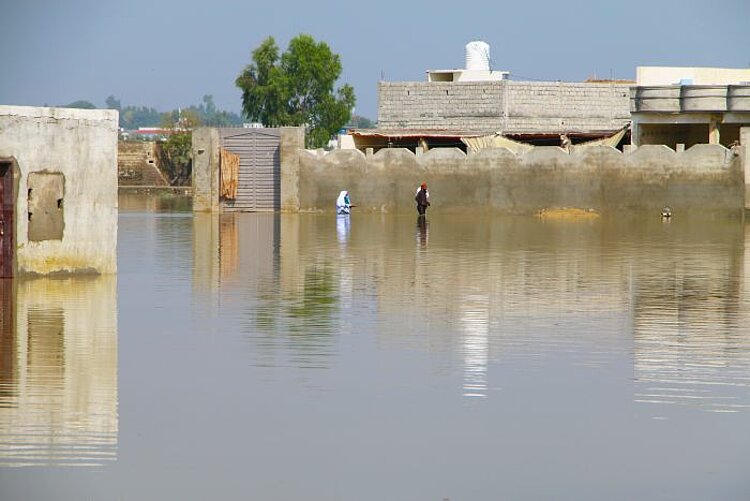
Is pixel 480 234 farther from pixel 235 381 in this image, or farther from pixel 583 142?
pixel 235 381

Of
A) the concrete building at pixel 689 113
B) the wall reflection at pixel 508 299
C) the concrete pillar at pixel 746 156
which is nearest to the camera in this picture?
the wall reflection at pixel 508 299

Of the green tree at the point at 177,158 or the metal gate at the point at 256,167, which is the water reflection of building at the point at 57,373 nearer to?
the metal gate at the point at 256,167

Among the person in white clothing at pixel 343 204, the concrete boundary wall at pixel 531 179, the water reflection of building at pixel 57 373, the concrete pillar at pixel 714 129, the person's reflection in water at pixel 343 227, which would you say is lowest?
the water reflection of building at pixel 57 373

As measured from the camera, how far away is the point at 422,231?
27203 mm

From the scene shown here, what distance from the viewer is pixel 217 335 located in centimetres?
1216

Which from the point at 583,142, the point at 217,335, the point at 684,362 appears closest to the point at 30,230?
the point at 217,335

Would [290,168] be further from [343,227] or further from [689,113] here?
[689,113]

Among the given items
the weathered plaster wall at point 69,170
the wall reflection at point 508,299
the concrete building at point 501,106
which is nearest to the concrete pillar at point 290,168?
the concrete building at point 501,106

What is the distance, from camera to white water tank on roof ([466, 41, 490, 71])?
57.2 meters

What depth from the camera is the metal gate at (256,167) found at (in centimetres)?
3619

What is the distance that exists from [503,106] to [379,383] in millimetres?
36237

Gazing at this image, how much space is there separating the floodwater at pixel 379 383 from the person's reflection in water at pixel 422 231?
16.8ft

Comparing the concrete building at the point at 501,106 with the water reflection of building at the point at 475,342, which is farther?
the concrete building at the point at 501,106

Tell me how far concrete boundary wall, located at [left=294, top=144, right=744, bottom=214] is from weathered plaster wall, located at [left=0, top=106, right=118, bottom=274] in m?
18.6
